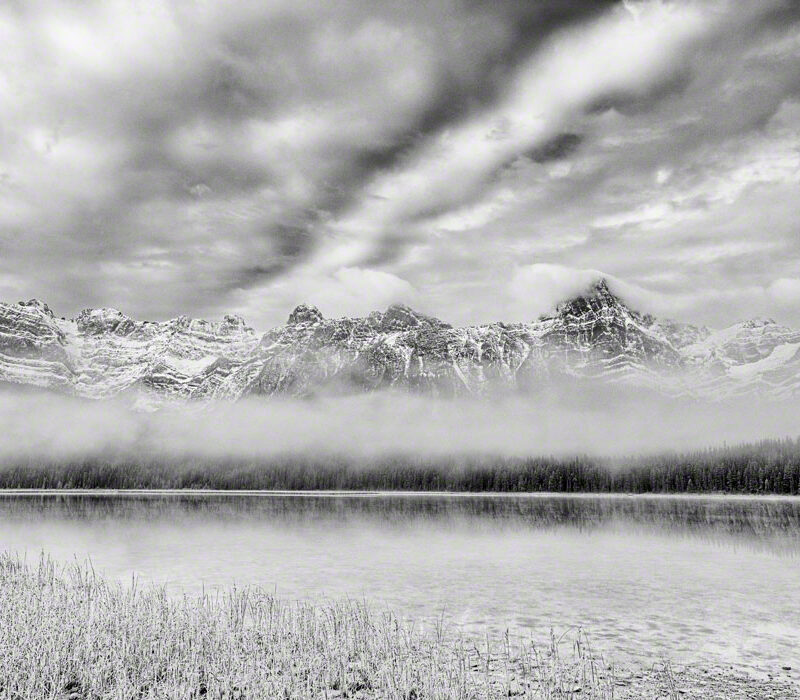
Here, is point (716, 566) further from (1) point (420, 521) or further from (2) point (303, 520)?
(2) point (303, 520)

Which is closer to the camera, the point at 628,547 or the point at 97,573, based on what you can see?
the point at 97,573

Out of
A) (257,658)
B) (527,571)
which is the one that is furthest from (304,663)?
(527,571)

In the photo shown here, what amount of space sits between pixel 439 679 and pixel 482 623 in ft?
31.6

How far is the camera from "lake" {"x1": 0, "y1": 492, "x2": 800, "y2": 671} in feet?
94.4

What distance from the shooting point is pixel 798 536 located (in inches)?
2840

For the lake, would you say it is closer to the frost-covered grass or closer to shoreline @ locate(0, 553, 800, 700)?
shoreline @ locate(0, 553, 800, 700)

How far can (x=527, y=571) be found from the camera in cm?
4662

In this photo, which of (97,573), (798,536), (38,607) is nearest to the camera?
(38,607)

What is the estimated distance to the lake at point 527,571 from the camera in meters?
28.8

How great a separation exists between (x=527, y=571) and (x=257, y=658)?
1110 inches

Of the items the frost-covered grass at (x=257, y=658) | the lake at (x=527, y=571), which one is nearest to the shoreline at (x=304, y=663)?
the frost-covered grass at (x=257, y=658)

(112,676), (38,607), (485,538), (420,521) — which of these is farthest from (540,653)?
Answer: (420,521)

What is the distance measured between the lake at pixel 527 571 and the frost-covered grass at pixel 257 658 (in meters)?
3.62

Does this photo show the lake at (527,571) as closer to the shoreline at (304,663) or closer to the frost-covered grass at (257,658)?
the shoreline at (304,663)
